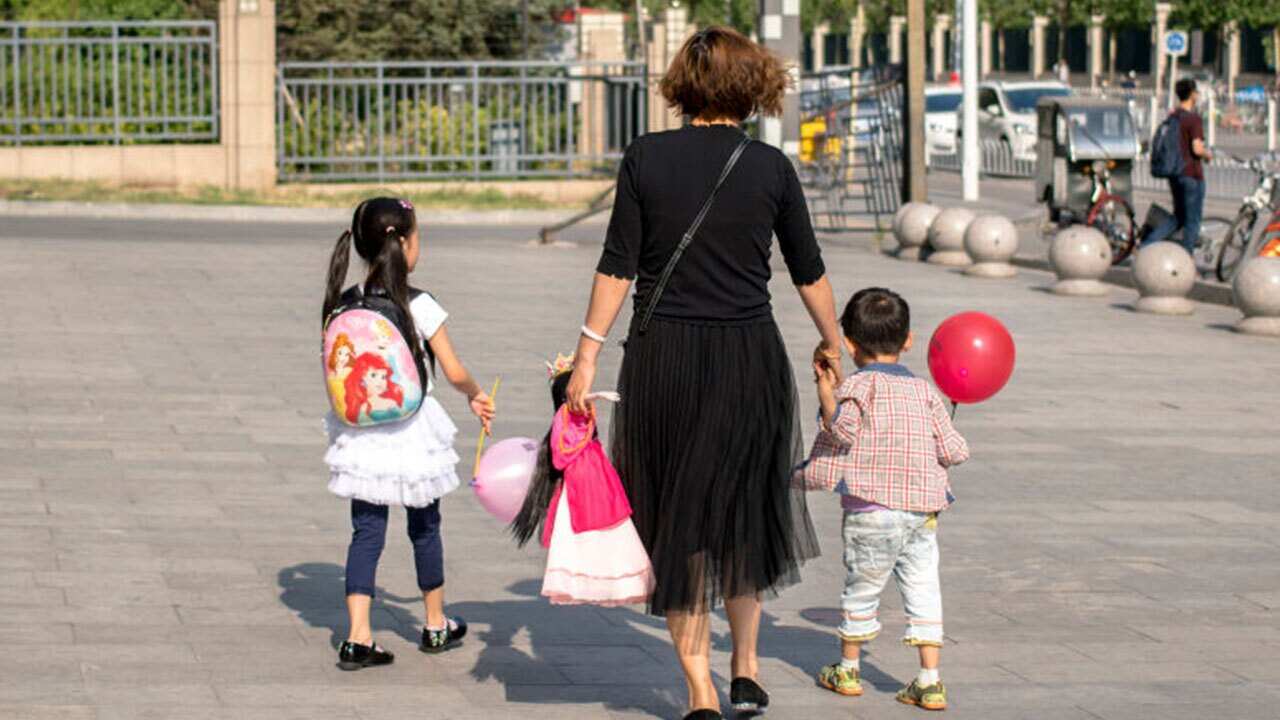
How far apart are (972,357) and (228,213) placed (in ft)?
67.8

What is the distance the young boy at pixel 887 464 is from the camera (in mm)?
5641

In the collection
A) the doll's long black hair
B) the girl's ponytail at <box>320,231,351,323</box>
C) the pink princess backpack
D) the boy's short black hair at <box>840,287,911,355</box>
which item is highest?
the girl's ponytail at <box>320,231,351,323</box>

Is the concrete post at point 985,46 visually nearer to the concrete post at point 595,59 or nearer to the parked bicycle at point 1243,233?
the concrete post at point 595,59

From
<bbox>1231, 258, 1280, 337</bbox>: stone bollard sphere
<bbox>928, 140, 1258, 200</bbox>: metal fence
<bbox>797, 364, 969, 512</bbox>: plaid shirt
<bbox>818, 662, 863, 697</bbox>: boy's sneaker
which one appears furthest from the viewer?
<bbox>928, 140, 1258, 200</bbox>: metal fence

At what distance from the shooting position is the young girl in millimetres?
5945

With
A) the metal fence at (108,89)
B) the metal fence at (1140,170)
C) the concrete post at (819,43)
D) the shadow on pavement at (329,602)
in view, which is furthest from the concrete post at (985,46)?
the shadow on pavement at (329,602)

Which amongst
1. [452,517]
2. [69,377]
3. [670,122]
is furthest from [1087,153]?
[452,517]

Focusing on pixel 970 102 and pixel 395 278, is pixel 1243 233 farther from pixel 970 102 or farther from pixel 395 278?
pixel 395 278

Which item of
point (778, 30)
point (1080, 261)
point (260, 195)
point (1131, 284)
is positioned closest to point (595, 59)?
point (260, 195)

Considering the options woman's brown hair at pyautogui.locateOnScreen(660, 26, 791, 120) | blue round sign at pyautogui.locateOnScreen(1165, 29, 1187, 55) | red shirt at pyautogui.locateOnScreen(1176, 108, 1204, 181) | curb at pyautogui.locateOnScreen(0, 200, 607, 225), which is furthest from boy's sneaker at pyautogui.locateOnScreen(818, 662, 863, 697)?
blue round sign at pyautogui.locateOnScreen(1165, 29, 1187, 55)

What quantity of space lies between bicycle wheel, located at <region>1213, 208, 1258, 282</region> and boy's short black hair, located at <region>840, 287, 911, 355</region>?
1303cm

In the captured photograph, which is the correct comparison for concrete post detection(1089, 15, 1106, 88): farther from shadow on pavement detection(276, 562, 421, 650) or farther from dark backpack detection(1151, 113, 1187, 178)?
shadow on pavement detection(276, 562, 421, 650)

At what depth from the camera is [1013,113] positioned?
40.2 meters

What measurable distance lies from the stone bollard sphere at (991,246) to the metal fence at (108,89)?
12.8 metres
